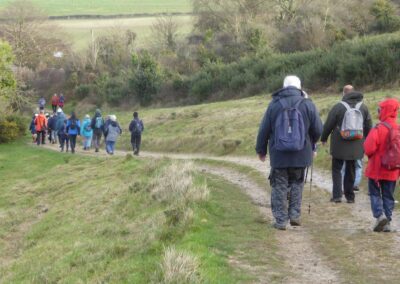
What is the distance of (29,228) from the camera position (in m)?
16.8

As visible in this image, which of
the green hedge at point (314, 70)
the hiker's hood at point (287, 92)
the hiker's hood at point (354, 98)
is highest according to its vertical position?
the green hedge at point (314, 70)

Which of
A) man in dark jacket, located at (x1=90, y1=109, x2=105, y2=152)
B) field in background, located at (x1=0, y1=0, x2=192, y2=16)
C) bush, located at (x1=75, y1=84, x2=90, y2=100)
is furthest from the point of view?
field in background, located at (x1=0, y1=0, x2=192, y2=16)

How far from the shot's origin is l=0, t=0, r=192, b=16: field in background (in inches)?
4460

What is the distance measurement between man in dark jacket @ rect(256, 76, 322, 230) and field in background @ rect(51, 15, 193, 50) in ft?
214

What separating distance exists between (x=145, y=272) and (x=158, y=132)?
2608cm

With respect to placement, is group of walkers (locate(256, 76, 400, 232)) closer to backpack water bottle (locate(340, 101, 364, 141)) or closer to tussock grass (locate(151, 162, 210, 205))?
backpack water bottle (locate(340, 101, 364, 141))

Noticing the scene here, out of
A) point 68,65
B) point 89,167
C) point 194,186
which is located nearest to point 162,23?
point 68,65

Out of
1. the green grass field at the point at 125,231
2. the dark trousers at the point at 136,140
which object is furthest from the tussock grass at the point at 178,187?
the dark trousers at the point at 136,140

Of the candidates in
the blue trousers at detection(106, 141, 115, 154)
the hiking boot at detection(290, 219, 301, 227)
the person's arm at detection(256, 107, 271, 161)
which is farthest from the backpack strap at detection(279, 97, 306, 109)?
the blue trousers at detection(106, 141, 115, 154)

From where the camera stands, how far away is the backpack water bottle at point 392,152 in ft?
30.0

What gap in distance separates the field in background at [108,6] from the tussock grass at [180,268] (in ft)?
332

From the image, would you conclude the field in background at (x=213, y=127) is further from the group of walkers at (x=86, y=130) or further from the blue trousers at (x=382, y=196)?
the blue trousers at (x=382, y=196)

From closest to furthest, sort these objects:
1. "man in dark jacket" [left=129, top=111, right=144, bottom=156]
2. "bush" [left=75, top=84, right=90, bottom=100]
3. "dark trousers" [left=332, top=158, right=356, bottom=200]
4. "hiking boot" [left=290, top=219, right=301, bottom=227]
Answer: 1. "hiking boot" [left=290, top=219, right=301, bottom=227]
2. "dark trousers" [left=332, top=158, right=356, bottom=200]
3. "man in dark jacket" [left=129, top=111, right=144, bottom=156]
4. "bush" [left=75, top=84, right=90, bottom=100]

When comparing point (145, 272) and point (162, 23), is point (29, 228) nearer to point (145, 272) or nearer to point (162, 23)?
point (145, 272)
